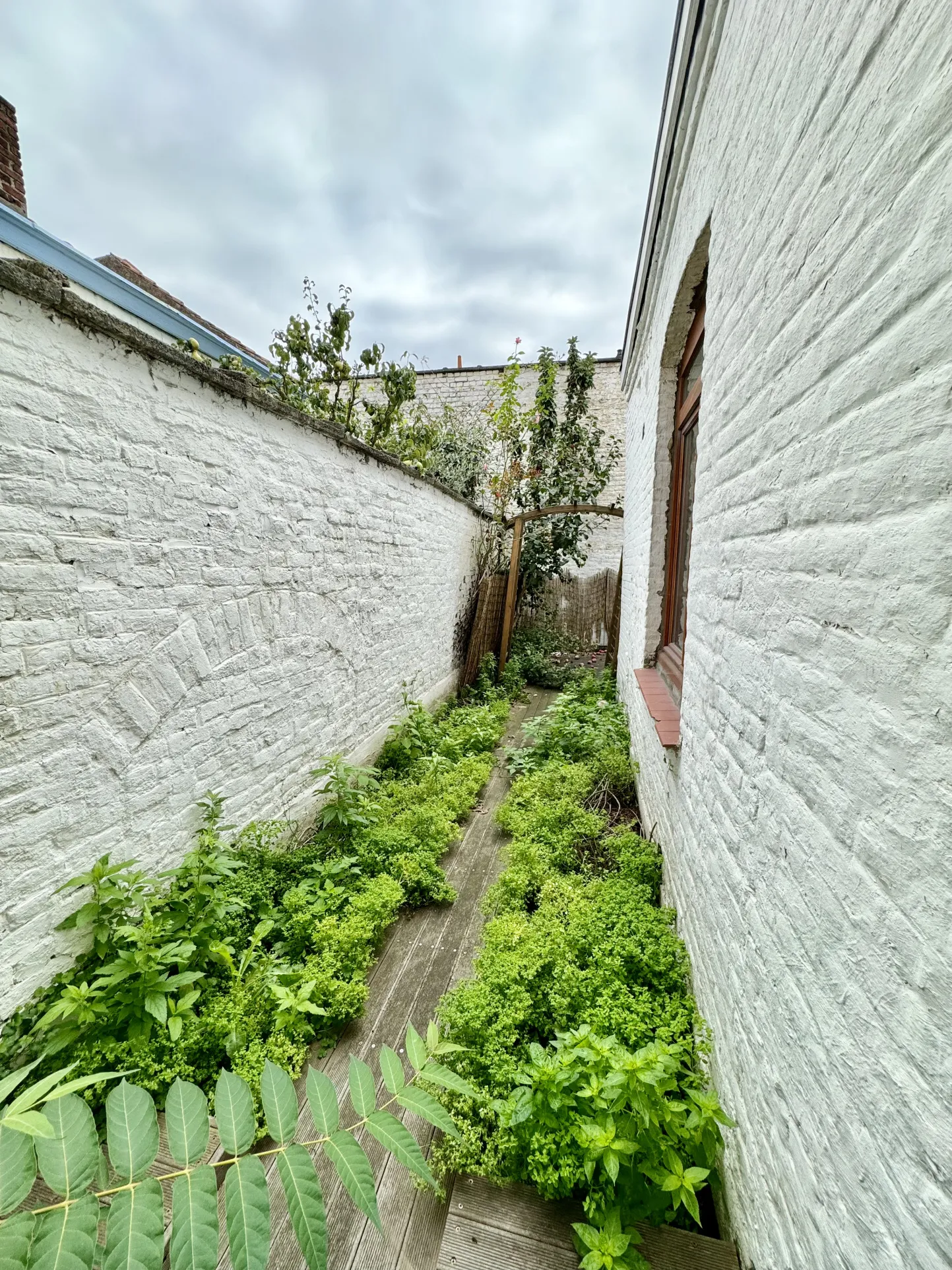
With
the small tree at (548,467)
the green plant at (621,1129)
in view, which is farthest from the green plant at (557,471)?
the green plant at (621,1129)

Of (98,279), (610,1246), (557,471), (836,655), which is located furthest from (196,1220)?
(557,471)

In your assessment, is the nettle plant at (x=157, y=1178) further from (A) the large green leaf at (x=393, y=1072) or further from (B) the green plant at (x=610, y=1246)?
(B) the green plant at (x=610, y=1246)

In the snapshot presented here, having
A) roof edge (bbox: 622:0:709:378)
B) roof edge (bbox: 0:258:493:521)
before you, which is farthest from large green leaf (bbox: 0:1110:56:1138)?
roof edge (bbox: 622:0:709:378)

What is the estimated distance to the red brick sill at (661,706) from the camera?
2254 mm

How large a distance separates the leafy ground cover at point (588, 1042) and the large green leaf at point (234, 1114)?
91 cm

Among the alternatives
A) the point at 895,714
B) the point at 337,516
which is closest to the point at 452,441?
the point at 337,516

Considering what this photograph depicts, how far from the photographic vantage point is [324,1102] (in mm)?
910

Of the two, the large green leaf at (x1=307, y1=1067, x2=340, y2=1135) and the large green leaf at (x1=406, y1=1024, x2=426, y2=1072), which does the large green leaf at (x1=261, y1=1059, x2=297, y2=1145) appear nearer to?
the large green leaf at (x1=307, y1=1067, x2=340, y2=1135)

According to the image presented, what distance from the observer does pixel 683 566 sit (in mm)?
3162

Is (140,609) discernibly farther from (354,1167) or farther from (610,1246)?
(610,1246)

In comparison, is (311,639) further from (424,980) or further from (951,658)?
(951,658)

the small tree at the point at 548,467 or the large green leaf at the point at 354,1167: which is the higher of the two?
the small tree at the point at 548,467

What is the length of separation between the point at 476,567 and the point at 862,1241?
6843 millimetres

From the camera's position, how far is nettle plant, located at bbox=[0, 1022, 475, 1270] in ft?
2.10
